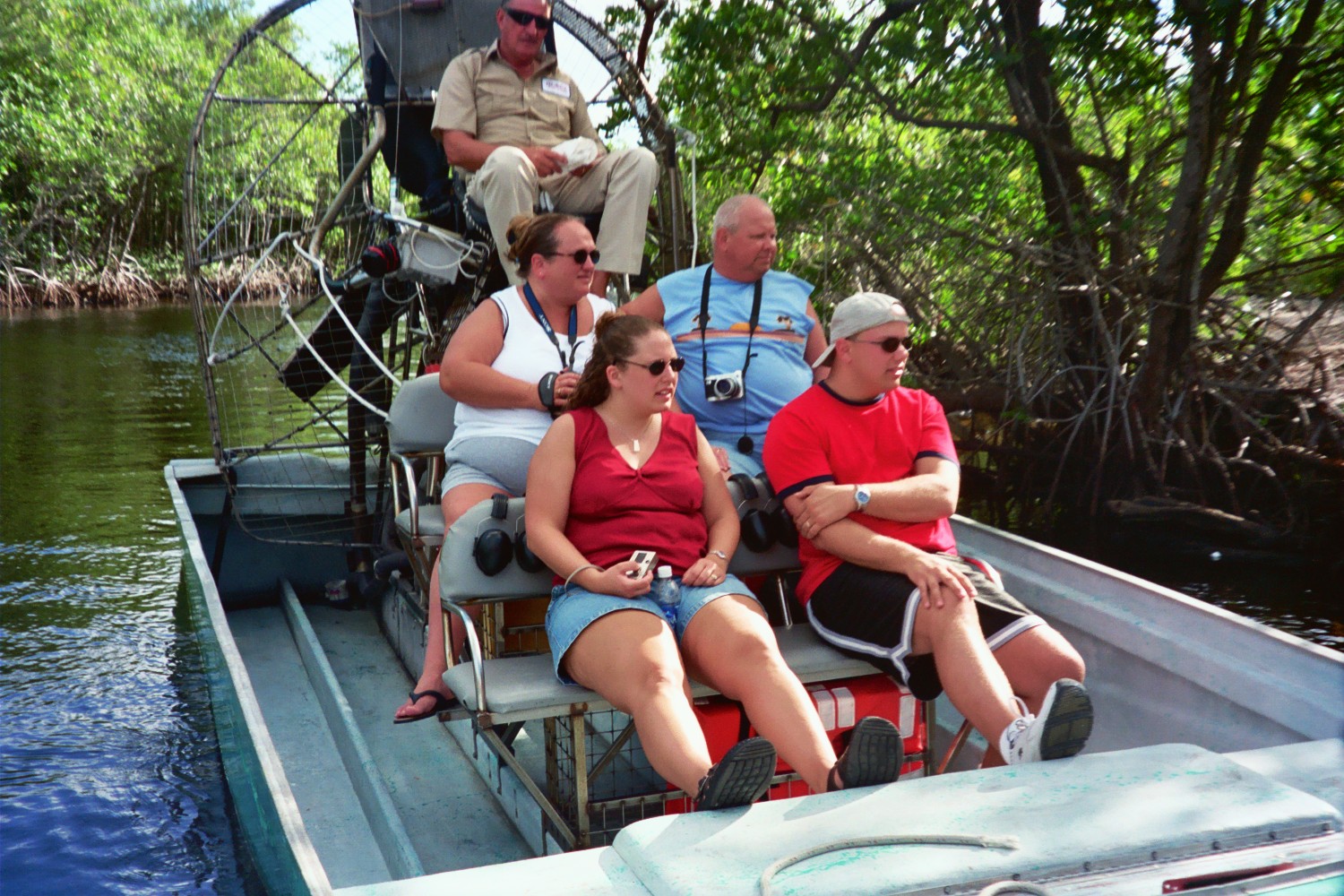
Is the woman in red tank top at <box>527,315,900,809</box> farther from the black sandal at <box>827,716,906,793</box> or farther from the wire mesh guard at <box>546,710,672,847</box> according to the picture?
the wire mesh guard at <box>546,710,672,847</box>

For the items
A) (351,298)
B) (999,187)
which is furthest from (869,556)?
(999,187)

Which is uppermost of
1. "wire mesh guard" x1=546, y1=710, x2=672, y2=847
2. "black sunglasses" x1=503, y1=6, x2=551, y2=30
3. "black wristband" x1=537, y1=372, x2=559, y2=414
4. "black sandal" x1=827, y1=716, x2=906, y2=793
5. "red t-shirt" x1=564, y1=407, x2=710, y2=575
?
"black sunglasses" x1=503, y1=6, x2=551, y2=30

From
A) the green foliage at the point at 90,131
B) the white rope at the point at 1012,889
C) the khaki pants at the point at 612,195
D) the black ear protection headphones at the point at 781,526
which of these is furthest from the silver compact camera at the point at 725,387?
the green foliage at the point at 90,131

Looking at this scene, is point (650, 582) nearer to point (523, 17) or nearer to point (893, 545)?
point (893, 545)

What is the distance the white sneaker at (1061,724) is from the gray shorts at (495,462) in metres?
1.61

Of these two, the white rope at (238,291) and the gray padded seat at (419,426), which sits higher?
the white rope at (238,291)

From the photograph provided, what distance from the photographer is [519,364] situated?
338 centimetres

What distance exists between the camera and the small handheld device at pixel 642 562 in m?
2.57

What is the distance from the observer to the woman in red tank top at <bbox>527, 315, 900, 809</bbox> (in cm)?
226

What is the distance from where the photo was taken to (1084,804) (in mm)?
1922

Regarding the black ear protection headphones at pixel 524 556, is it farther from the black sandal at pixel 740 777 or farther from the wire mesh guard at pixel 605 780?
the black sandal at pixel 740 777

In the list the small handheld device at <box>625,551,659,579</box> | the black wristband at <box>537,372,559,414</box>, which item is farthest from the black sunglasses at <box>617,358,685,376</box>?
the black wristband at <box>537,372,559,414</box>

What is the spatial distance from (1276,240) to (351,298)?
4.76 meters

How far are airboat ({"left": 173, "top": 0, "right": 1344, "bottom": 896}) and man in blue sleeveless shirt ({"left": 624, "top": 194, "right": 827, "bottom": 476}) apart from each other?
46 centimetres
